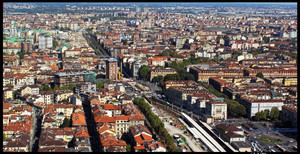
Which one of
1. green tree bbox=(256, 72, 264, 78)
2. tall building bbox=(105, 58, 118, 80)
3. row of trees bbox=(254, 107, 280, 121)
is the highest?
tall building bbox=(105, 58, 118, 80)

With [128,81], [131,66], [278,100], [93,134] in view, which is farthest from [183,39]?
[93,134]

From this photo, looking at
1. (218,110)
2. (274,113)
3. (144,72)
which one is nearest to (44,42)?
(144,72)

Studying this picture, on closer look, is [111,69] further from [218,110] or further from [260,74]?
[218,110]

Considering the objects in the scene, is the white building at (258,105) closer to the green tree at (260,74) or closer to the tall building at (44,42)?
the green tree at (260,74)

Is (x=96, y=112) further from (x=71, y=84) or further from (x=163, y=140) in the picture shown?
(x=71, y=84)

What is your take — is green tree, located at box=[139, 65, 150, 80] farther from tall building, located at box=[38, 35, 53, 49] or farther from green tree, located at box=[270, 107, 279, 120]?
tall building, located at box=[38, 35, 53, 49]

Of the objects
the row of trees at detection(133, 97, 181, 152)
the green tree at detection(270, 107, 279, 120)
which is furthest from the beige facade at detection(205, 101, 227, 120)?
the row of trees at detection(133, 97, 181, 152)

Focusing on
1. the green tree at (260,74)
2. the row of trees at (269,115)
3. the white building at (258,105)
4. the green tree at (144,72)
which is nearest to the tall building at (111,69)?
the green tree at (144,72)
